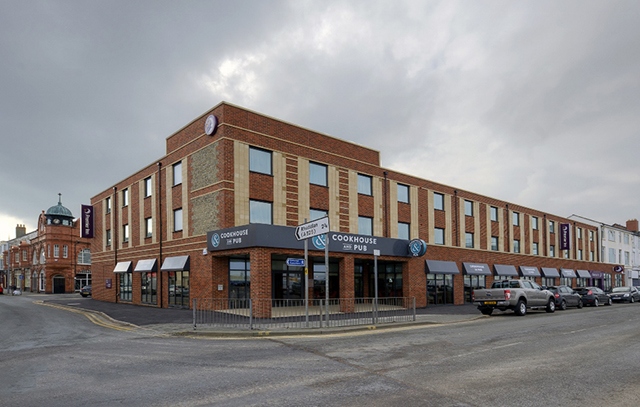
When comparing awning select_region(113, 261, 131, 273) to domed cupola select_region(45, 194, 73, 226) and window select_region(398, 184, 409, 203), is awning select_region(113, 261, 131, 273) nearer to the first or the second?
window select_region(398, 184, 409, 203)

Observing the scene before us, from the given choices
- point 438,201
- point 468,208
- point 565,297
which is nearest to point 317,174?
point 438,201

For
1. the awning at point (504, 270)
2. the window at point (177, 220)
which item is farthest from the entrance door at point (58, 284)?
the awning at point (504, 270)

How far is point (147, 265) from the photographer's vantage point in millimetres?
28875

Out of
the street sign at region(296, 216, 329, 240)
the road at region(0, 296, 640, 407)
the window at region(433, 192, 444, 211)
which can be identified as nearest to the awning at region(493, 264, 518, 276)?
the window at region(433, 192, 444, 211)

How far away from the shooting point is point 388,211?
30.8 metres

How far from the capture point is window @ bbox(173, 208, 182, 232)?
26650 mm

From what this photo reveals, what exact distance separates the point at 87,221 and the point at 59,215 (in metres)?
30.0

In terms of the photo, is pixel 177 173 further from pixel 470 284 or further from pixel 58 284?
pixel 58 284

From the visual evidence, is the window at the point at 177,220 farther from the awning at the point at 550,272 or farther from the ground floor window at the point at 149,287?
the awning at the point at 550,272

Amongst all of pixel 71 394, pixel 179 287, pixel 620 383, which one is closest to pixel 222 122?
pixel 179 287

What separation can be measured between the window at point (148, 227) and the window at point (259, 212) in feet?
32.1

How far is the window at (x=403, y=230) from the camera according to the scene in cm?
3169

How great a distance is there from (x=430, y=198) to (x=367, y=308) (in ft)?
59.0

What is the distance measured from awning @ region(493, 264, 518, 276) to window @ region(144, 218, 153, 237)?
88.4ft
